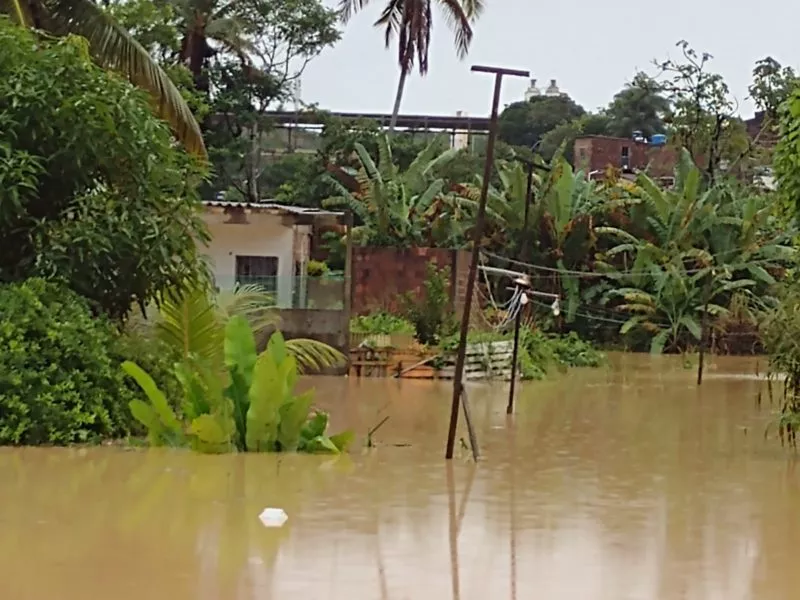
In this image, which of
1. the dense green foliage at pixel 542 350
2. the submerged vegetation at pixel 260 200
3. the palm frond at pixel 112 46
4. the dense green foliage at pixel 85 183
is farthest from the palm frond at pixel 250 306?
the dense green foliage at pixel 542 350

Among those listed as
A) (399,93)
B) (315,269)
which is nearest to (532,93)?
(399,93)

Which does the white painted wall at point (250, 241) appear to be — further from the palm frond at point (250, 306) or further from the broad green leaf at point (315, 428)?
the broad green leaf at point (315, 428)

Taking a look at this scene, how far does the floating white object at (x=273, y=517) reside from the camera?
301 inches

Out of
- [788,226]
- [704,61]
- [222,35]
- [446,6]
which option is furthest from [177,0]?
[788,226]

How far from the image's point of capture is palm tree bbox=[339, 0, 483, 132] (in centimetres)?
3023

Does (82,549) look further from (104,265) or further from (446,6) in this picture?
(446,6)

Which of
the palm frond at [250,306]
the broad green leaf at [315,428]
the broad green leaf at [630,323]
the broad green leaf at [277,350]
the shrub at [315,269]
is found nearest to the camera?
the broad green leaf at [277,350]

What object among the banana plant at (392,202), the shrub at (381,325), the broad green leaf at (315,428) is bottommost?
the broad green leaf at (315,428)

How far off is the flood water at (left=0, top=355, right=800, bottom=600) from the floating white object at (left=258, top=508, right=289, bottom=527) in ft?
0.23

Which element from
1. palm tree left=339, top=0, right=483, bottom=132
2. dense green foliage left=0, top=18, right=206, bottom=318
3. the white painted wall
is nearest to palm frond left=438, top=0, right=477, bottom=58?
palm tree left=339, top=0, right=483, bottom=132

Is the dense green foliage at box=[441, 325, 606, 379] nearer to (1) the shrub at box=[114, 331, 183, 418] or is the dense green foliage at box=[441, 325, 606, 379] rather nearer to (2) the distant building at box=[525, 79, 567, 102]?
(1) the shrub at box=[114, 331, 183, 418]

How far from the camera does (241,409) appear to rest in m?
10.7

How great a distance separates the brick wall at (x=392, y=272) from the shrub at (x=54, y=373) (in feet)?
41.4

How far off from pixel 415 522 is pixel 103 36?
29.9 feet
